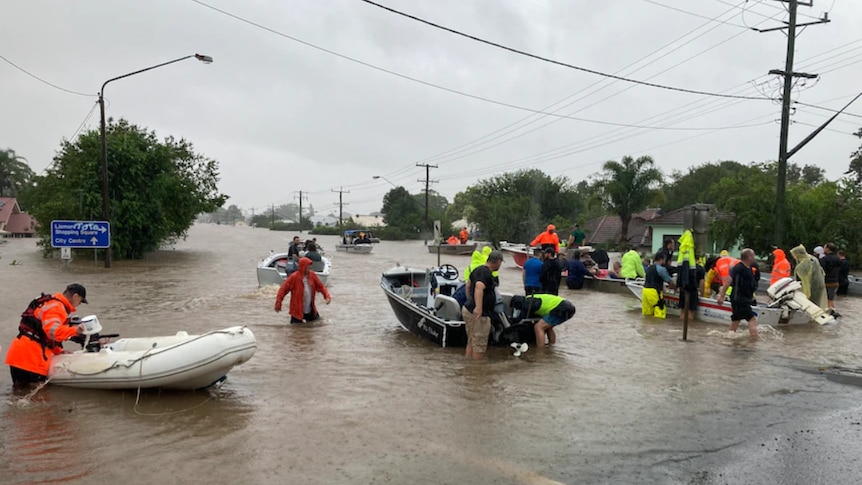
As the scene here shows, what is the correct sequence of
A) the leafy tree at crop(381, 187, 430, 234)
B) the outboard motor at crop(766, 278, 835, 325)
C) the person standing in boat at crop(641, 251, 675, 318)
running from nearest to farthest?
the outboard motor at crop(766, 278, 835, 325) < the person standing in boat at crop(641, 251, 675, 318) < the leafy tree at crop(381, 187, 430, 234)

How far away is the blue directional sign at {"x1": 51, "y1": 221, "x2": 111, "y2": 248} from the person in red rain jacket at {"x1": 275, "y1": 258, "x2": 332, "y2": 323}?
14.7 meters

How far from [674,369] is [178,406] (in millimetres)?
6596

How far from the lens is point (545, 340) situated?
1024cm

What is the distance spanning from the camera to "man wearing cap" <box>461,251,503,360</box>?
8.99 m

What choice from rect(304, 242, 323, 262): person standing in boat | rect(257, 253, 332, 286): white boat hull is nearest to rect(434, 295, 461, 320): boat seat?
rect(304, 242, 323, 262): person standing in boat

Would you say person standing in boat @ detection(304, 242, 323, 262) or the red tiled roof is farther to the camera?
the red tiled roof

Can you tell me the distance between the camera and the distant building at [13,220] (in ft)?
221

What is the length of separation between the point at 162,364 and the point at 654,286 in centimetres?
1036

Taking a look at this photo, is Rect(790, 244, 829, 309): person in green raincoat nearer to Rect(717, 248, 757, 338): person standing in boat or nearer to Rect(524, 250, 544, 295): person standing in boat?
Rect(717, 248, 757, 338): person standing in boat

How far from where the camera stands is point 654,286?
1370 centimetres

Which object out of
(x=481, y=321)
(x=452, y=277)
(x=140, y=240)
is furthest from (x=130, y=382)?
(x=140, y=240)

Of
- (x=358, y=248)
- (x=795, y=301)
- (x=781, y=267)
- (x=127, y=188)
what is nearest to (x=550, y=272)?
(x=795, y=301)

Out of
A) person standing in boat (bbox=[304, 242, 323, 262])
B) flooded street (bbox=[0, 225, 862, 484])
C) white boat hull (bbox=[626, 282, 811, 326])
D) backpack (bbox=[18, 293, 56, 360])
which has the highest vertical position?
person standing in boat (bbox=[304, 242, 323, 262])

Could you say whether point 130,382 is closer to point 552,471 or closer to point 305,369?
point 305,369
